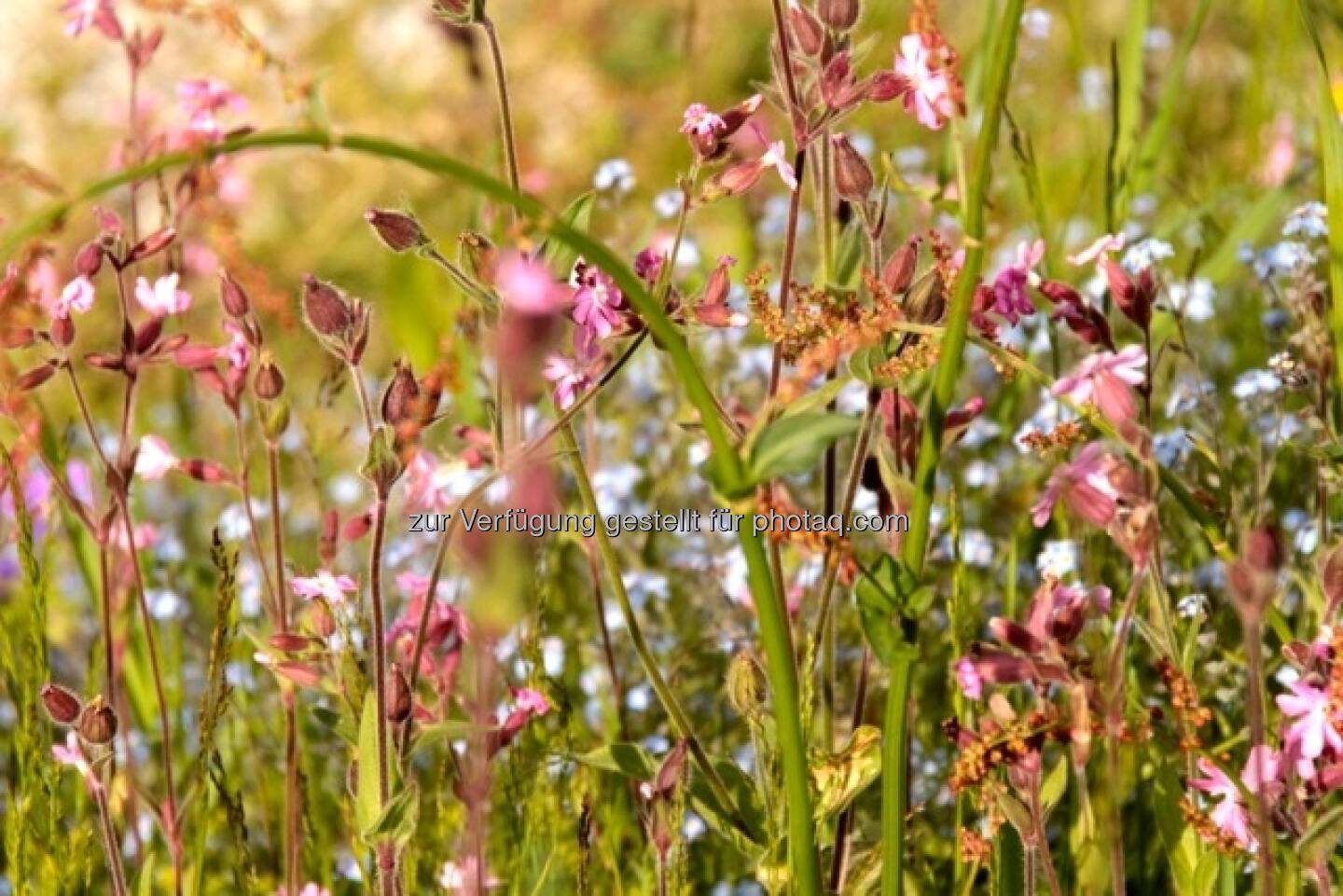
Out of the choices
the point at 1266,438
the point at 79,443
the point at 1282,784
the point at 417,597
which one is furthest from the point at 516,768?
the point at 79,443

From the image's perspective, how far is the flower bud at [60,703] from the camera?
1369 millimetres

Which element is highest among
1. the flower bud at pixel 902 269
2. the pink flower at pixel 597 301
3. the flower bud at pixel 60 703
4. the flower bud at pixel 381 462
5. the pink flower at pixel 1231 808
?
the flower bud at pixel 902 269

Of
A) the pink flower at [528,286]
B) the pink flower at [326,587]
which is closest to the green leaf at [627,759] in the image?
the pink flower at [326,587]

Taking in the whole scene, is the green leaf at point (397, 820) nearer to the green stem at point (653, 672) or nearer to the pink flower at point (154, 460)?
the green stem at point (653, 672)

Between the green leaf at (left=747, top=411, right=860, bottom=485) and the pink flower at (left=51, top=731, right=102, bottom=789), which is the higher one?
the green leaf at (left=747, top=411, right=860, bottom=485)

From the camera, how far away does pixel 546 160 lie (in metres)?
4.16

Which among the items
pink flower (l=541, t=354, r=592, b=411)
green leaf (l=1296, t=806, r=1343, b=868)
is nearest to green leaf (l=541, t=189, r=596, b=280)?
pink flower (l=541, t=354, r=592, b=411)

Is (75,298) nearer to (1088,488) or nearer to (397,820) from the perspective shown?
(397,820)

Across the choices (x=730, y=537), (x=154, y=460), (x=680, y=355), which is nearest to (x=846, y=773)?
(x=680, y=355)

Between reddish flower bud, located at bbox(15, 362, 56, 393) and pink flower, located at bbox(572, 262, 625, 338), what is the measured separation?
49 centimetres

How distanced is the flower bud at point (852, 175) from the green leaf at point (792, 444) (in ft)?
1.38

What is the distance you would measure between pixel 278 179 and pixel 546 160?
647mm

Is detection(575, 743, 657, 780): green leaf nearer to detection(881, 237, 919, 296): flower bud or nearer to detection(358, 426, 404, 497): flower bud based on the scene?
detection(358, 426, 404, 497): flower bud

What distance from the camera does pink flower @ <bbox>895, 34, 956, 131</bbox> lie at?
1.35m
